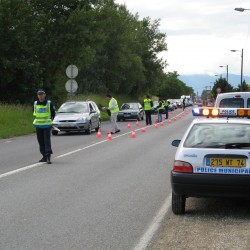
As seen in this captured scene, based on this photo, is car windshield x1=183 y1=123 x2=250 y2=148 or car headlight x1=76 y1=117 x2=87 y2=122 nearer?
car windshield x1=183 y1=123 x2=250 y2=148

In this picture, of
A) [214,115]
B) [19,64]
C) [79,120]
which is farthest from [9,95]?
[214,115]

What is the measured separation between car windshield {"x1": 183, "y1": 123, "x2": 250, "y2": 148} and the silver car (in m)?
15.8

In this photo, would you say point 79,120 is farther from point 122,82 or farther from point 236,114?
point 122,82

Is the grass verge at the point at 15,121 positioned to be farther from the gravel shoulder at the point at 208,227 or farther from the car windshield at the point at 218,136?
the car windshield at the point at 218,136

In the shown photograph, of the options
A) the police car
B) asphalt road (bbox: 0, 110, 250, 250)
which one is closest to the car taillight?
the police car

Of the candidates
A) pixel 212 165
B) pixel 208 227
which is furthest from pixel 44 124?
pixel 208 227

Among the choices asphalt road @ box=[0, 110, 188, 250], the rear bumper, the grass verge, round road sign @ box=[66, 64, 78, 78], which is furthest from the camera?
round road sign @ box=[66, 64, 78, 78]

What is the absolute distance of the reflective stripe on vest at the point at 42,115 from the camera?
42.4 feet

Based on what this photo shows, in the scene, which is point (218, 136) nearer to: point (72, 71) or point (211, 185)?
point (211, 185)

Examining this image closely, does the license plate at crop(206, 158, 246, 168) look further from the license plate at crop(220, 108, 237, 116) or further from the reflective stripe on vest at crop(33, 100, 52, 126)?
the reflective stripe on vest at crop(33, 100, 52, 126)

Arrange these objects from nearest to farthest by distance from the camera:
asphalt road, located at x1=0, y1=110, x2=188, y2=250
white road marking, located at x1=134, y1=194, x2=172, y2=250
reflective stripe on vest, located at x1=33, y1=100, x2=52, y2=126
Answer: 1. white road marking, located at x1=134, y1=194, x2=172, y2=250
2. asphalt road, located at x1=0, y1=110, x2=188, y2=250
3. reflective stripe on vest, located at x1=33, y1=100, x2=52, y2=126

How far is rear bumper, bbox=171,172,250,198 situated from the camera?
689 cm

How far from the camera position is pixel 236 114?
27.1 feet

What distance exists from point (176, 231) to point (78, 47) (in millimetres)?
28738
